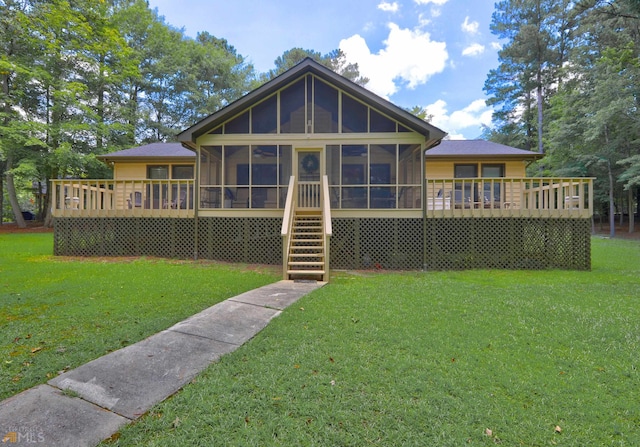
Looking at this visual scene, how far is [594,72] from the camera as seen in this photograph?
56.3ft

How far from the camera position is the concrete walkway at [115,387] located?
2.15 m

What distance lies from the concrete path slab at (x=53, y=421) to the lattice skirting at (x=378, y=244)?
7.32 metres

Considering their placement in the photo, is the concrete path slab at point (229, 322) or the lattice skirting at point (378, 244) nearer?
the concrete path slab at point (229, 322)

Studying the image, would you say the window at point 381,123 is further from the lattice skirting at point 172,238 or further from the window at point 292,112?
the lattice skirting at point 172,238

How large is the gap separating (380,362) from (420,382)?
459 mm

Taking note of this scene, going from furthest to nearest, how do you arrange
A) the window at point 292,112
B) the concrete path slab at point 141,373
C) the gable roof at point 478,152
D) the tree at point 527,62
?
the tree at point 527,62, the gable roof at point 478,152, the window at point 292,112, the concrete path slab at point 141,373

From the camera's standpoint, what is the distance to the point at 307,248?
803cm

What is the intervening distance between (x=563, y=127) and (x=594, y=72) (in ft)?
10.3

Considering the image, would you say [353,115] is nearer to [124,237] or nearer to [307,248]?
[307,248]

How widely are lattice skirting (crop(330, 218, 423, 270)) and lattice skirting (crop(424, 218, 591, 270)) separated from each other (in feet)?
1.31

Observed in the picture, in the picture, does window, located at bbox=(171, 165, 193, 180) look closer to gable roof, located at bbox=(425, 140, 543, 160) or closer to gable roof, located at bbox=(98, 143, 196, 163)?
gable roof, located at bbox=(98, 143, 196, 163)

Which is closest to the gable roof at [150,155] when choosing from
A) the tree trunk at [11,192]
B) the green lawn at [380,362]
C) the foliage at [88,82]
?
the foliage at [88,82]

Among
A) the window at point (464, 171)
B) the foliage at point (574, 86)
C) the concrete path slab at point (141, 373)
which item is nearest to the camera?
the concrete path slab at point (141, 373)

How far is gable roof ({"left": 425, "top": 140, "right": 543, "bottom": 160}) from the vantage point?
41.2 feet
